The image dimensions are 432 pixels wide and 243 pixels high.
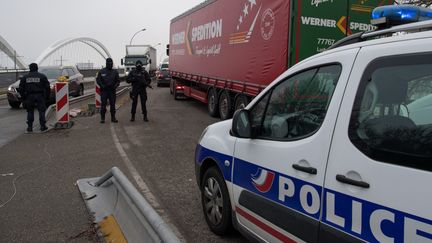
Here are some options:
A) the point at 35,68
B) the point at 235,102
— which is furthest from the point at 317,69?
the point at 35,68

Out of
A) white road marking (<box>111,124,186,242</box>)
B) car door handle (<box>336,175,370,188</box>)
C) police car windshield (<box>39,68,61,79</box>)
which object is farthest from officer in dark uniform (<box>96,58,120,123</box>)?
car door handle (<box>336,175,370,188</box>)

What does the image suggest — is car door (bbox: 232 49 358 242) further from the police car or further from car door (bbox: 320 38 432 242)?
car door (bbox: 320 38 432 242)

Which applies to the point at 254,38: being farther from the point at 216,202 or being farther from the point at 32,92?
the point at 216,202

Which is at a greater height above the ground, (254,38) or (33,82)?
(254,38)

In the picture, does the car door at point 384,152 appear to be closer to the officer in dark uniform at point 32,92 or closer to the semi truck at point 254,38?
the semi truck at point 254,38

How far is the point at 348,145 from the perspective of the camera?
8.01 ft

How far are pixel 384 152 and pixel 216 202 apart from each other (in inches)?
88.0

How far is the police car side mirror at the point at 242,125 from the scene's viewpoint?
11.5 ft

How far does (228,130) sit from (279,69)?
17.4ft

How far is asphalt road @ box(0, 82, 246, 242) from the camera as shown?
4.48 metres

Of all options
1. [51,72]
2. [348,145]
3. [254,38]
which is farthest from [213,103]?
[348,145]

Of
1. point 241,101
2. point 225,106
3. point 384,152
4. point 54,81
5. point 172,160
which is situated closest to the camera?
point 384,152

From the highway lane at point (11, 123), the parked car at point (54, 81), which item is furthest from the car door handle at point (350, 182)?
the parked car at point (54, 81)

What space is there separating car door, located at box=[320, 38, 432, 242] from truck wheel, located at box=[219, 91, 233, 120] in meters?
9.67
